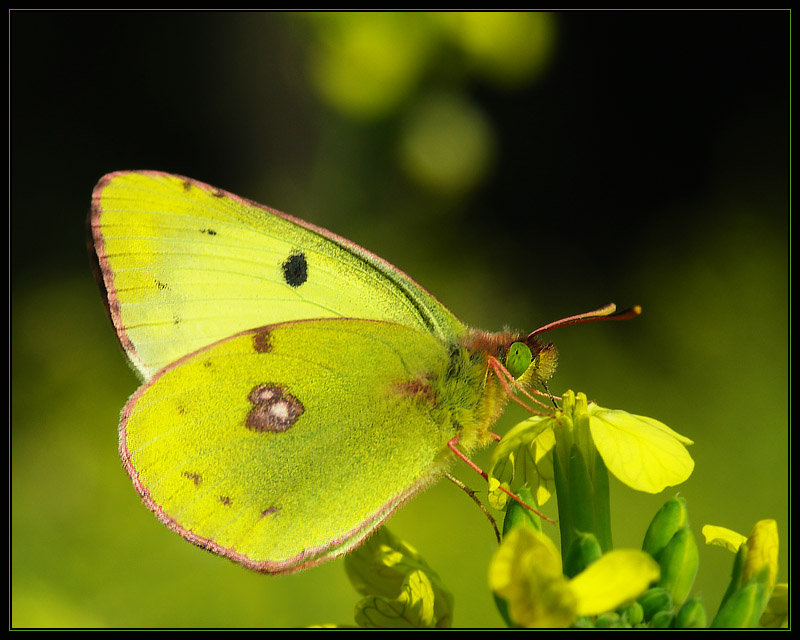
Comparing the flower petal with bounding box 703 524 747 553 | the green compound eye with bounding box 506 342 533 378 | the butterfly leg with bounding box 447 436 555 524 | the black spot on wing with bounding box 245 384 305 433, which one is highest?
the green compound eye with bounding box 506 342 533 378

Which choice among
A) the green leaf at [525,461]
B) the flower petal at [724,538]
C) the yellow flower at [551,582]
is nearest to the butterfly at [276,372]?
the green leaf at [525,461]

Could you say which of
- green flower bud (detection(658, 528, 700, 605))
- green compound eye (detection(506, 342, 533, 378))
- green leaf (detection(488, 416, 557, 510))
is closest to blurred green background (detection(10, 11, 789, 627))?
green compound eye (detection(506, 342, 533, 378))

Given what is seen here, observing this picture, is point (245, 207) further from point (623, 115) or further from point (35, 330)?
point (623, 115)

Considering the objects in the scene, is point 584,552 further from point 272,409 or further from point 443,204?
point 443,204

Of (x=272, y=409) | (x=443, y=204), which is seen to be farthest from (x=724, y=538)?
(x=443, y=204)

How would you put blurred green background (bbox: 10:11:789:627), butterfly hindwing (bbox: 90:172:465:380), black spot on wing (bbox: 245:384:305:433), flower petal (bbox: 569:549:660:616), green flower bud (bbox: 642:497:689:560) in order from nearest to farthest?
flower petal (bbox: 569:549:660:616), green flower bud (bbox: 642:497:689:560), black spot on wing (bbox: 245:384:305:433), butterfly hindwing (bbox: 90:172:465:380), blurred green background (bbox: 10:11:789:627)

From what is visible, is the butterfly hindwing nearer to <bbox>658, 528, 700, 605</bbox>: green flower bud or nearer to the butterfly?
the butterfly

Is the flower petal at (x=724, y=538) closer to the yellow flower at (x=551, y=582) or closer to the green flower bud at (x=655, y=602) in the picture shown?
the green flower bud at (x=655, y=602)
